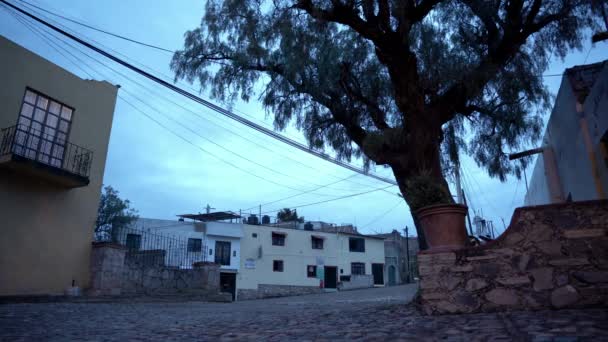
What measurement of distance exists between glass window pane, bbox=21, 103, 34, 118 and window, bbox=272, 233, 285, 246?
25881mm

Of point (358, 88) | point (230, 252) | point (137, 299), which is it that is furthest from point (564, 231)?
point (230, 252)

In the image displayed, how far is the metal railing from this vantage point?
984 centimetres

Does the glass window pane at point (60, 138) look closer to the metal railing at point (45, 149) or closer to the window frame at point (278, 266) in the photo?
the metal railing at point (45, 149)

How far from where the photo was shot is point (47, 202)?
35.4 ft

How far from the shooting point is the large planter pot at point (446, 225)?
5.35m

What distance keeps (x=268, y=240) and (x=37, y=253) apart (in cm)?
2505

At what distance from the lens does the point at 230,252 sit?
32.7 m

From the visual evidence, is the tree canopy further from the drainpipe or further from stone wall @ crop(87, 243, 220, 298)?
stone wall @ crop(87, 243, 220, 298)

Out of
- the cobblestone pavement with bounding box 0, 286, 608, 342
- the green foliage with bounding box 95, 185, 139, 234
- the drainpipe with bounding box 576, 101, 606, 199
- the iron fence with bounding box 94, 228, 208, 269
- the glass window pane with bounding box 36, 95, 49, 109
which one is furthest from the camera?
the green foliage with bounding box 95, 185, 139, 234

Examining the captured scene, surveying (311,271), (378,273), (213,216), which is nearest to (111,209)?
(213,216)

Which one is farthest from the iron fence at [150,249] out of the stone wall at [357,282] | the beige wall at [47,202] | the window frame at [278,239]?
the stone wall at [357,282]

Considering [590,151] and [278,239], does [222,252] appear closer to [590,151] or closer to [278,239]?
[278,239]

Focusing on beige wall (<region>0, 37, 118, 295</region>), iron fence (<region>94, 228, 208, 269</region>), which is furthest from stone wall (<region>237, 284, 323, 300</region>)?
beige wall (<region>0, 37, 118, 295</region>)

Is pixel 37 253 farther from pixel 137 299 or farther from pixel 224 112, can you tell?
pixel 224 112
